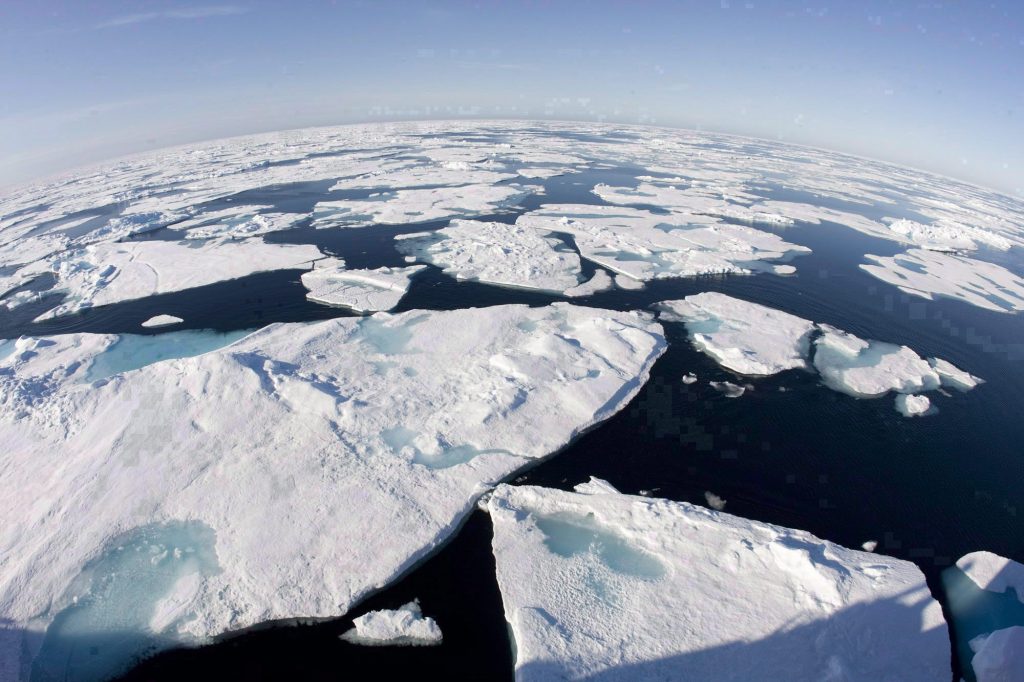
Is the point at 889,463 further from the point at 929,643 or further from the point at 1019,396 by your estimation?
the point at 1019,396

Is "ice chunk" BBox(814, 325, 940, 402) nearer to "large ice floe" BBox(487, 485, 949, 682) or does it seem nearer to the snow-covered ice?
"large ice floe" BBox(487, 485, 949, 682)

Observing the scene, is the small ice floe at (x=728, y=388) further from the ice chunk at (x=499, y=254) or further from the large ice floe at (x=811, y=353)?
the ice chunk at (x=499, y=254)

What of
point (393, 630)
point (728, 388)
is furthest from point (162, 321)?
point (728, 388)

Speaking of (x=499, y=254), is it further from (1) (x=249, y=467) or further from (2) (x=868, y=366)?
(2) (x=868, y=366)

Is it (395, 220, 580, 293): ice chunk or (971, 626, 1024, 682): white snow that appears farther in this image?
(395, 220, 580, 293): ice chunk

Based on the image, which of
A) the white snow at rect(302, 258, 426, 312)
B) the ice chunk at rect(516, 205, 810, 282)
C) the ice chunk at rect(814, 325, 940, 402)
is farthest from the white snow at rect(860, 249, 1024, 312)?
the white snow at rect(302, 258, 426, 312)

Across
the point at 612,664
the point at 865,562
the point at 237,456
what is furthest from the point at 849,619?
the point at 237,456
